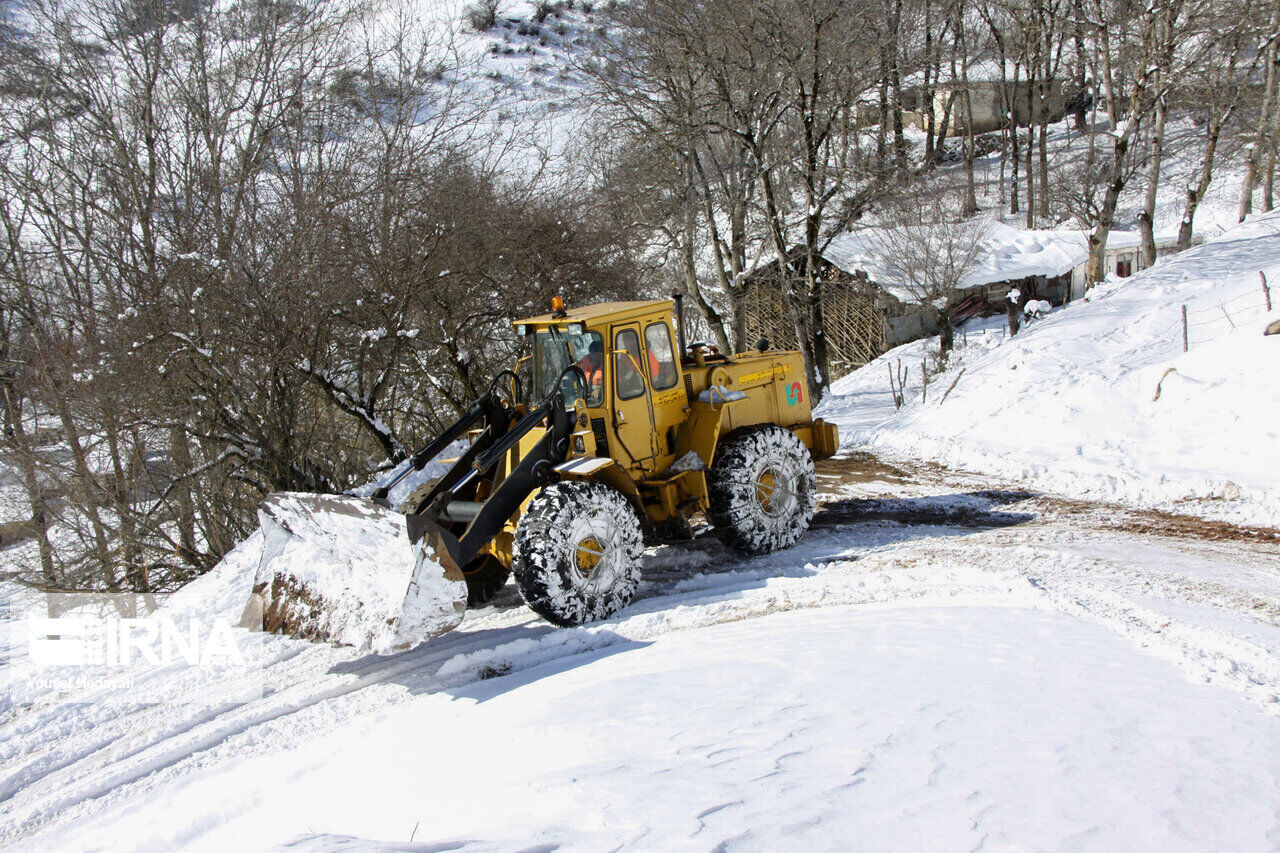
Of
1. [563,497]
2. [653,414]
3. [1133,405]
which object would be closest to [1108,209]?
[1133,405]

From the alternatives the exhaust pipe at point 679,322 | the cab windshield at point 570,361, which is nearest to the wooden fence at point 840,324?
the exhaust pipe at point 679,322

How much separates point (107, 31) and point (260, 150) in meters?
2.79

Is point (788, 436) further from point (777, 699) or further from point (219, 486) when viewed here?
point (219, 486)

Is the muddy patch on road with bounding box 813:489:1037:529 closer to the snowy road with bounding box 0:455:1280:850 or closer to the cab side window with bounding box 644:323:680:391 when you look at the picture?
the snowy road with bounding box 0:455:1280:850

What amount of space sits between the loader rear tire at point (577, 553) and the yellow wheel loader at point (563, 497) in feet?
0.04

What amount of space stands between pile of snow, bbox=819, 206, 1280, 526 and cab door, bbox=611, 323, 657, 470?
5.53 metres

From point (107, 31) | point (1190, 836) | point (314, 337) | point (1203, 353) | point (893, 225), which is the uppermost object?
point (107, 31)

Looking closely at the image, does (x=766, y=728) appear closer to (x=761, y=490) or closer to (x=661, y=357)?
(x=761, y=490)

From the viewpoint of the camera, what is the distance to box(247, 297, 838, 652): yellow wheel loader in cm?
630

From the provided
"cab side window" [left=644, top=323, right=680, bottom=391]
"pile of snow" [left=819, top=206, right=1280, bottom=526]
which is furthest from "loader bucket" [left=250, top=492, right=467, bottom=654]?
"pile of snow" [left=819, top=206, right=1280, bottom=526]

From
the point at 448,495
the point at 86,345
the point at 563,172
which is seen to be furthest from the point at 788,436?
the point at 563,172

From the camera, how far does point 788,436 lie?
8883 mm

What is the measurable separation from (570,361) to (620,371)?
0.45 m

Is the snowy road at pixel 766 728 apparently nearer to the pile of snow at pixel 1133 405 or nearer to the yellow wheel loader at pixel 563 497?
the yellow wheel loader at pixel 563 497
